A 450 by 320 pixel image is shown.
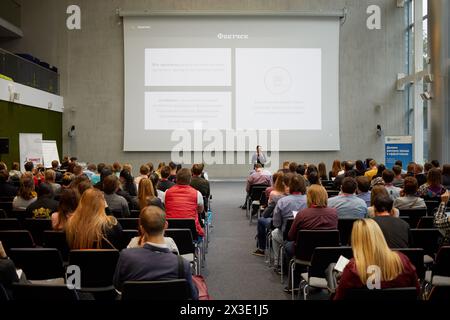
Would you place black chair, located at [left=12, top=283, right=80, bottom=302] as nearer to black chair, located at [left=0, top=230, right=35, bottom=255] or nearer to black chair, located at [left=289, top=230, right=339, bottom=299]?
black chair, located at [left=0, top=230, right=35, bottom=255]

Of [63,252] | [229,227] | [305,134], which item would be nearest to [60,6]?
[305,134]

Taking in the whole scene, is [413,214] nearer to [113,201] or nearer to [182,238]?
[182,238]

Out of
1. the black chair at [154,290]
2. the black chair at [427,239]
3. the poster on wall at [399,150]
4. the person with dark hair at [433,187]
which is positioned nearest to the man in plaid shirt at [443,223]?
the black chair at [427,239]

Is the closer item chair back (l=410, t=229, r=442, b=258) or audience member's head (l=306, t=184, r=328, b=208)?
chair back (l=410, t=229, r=442, b=258)

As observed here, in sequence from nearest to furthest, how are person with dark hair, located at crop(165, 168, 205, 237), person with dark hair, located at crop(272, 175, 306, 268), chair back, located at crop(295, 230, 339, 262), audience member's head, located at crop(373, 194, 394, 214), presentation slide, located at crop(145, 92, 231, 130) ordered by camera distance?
audience member's head, located at crop(373, 194, 394, 214) → chair back, located at crop(295, 230, 339, 262) → person with dark hair, located at crop(272, 175, 306, 268) → person with dark hair, located at crop(165, 168, 205, 237) → presentation slide, located at crop(145, 92, 231, 130)

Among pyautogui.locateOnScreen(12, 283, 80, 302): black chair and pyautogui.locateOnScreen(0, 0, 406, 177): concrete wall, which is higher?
pyautogui.locateOnScreen(0, 0, 406, 177): concrete wall

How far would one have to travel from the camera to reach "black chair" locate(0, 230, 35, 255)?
4.11 m

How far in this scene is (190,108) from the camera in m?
15.8

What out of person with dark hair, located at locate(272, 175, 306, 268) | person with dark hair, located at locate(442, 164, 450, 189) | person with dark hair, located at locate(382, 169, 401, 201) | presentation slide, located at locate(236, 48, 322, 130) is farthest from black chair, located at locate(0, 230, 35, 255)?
presentation slide, located at locate(236, 48, 322, 130)

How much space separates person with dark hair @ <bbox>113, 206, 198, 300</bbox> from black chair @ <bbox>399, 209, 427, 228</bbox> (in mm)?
3358

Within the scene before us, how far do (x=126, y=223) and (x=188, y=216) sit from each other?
1.00m

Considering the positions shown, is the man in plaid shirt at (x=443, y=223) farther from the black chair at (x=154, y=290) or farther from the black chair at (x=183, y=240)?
the black chair at (x=154, y=290)

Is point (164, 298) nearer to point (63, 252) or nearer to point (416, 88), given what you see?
point (63, 252)

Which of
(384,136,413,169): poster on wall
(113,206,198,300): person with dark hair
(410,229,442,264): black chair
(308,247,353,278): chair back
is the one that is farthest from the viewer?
(384,136,413,169): poster on wall
